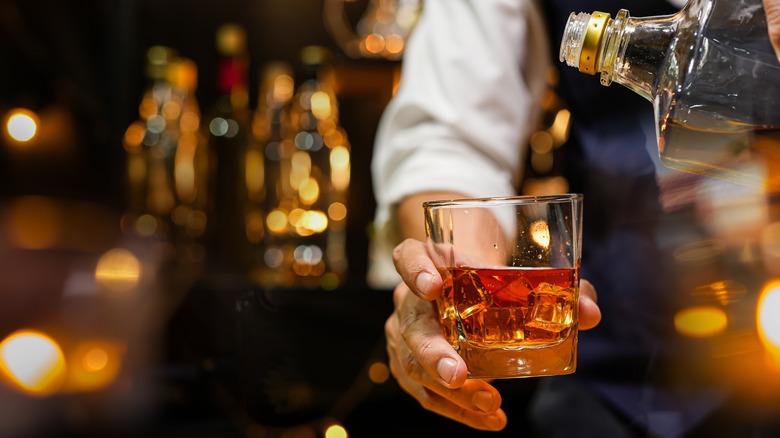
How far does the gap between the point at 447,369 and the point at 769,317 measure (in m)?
0.50

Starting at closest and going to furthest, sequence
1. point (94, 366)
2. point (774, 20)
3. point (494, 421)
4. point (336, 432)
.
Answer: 1. point (774, 20)
2. point (494, 421)
3. point (336, 432)
4. point (94, 366)

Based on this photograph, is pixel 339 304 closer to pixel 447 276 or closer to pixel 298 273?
pixel 298 273

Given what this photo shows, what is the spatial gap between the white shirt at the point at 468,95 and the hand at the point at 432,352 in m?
0.37

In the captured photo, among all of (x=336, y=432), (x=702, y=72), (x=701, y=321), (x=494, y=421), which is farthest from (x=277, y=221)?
(x=702, y=72)

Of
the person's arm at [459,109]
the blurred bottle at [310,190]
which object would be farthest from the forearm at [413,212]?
the blurred bottle at [310,190]

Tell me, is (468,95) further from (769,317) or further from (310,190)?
(310,190)

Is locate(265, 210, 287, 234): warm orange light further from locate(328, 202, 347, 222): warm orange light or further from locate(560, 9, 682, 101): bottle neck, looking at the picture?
locate(560, 9, 682, 101): bottle neck

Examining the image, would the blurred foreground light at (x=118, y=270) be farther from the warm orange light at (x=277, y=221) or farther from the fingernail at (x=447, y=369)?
the fingernail at (x=447, y=369)

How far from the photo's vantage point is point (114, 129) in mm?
1635

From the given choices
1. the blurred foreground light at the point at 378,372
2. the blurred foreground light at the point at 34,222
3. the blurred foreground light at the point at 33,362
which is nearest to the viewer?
the blurred foreground light at the point at 378,372

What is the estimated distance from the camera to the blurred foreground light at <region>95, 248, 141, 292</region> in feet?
4.63

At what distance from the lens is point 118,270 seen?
1.50 meters

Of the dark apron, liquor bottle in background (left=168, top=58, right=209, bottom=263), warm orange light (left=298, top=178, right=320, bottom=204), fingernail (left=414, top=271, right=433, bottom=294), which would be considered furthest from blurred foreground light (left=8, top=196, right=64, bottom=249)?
fingernail (left=414, top=271, right=433, bottom=294)

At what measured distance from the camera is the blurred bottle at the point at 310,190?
1465 millimetres
